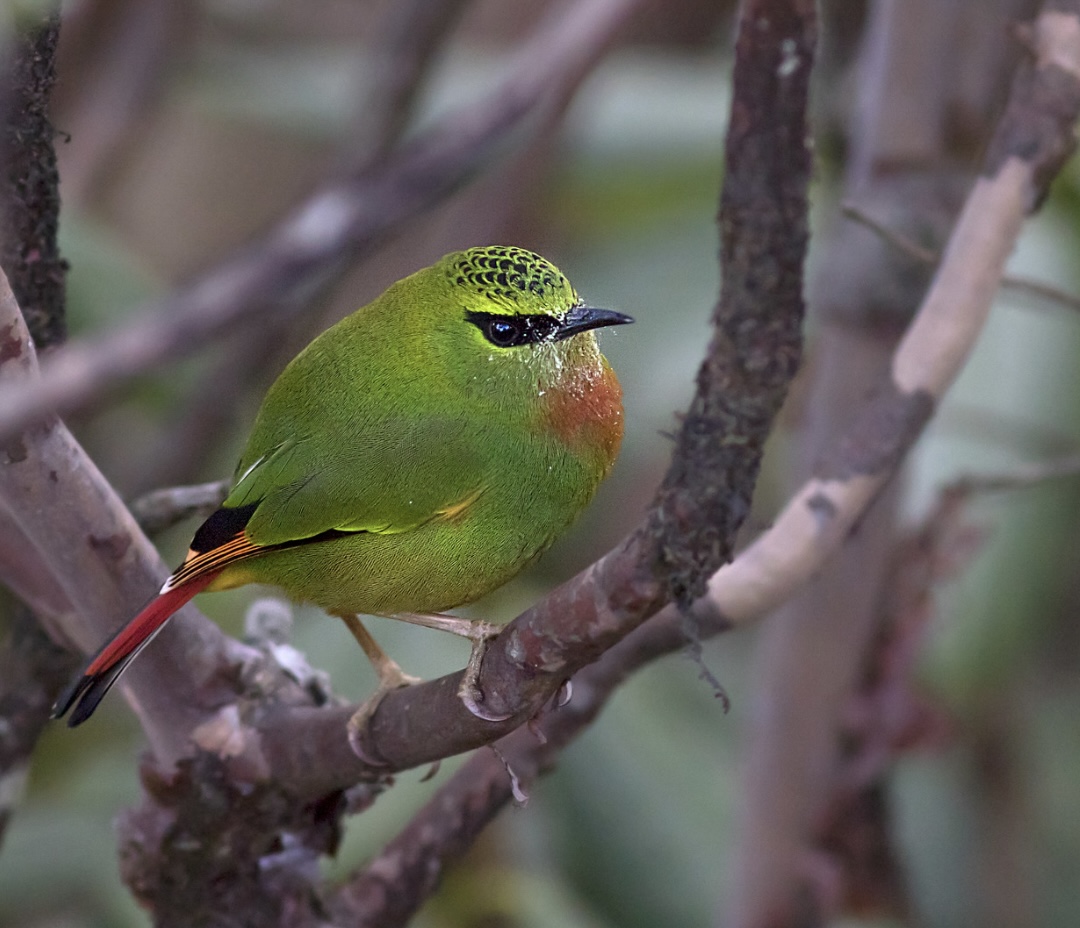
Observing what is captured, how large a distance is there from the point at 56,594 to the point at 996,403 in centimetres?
196

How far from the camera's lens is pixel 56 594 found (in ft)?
5.11

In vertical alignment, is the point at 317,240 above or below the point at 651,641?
above

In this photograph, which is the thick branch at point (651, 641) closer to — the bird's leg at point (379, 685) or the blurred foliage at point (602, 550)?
the bird's leg at point (379, 685)

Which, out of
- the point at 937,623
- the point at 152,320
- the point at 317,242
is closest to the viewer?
the point at 152,320

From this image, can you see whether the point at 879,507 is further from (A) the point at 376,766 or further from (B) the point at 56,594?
(B) the point at 56,594

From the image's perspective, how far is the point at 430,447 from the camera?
161 centimetres

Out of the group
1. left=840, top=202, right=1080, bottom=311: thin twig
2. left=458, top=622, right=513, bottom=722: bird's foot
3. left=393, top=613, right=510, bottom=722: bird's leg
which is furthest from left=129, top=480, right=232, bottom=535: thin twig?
left=840, top=202, right=1080, bottom=311: thin twig

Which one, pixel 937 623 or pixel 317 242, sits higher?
pixel 317 242

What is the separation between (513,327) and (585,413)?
12cm

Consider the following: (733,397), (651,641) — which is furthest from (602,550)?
(733,397)

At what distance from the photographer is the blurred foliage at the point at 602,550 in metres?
2.74

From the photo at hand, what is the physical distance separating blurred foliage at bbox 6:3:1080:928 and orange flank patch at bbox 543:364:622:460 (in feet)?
1.81

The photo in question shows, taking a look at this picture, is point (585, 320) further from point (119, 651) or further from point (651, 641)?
point (119, 651)

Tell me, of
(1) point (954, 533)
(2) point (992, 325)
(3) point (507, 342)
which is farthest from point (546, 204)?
(3) point (507, 342)
